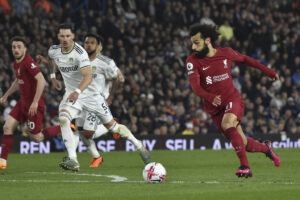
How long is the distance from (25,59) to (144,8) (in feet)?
44.5

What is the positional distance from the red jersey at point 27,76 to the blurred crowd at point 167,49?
6.39 m

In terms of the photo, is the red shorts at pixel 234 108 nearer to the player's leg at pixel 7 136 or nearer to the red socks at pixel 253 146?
the red socks at pixel 253 146

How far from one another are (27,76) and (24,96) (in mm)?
370

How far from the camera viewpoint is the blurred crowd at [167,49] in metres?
21.4

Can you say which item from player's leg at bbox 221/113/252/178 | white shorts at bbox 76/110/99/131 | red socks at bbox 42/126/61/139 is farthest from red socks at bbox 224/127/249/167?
red socks at bbox 42/126/61/139

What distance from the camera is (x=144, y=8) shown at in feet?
84.5

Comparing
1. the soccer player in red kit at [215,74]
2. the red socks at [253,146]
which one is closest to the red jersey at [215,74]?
the soccer player in red kit at [215,74]

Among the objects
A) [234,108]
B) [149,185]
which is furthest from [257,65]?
[149,185]

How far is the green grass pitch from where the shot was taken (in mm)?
8453

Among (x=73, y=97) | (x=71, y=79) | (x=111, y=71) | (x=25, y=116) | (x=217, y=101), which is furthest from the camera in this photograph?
(x=111, y=71)

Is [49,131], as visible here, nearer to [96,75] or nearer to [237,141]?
[96,75]

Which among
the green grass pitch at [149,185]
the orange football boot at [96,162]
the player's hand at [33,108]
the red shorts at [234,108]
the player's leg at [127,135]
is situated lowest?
the green grass pitch at [149,185]

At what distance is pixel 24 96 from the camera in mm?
12805

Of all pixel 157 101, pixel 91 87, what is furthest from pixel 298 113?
pixel 91 87
